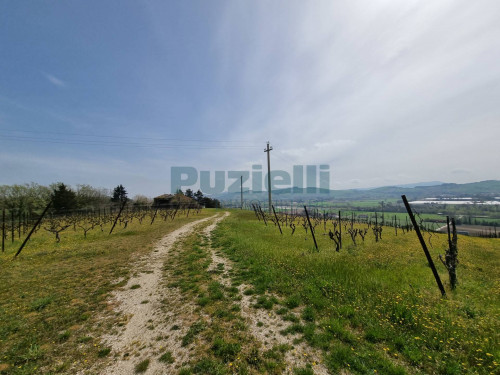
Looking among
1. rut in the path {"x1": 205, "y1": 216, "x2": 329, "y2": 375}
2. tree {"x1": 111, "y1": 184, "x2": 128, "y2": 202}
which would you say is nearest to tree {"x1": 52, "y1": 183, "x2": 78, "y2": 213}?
tree {"x1": 111, "y1": 184, "x2": 128, "y2": 202}

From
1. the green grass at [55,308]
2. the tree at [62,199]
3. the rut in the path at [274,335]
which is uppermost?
the tree at [62,199]

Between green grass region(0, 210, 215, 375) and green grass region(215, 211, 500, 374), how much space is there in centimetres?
494

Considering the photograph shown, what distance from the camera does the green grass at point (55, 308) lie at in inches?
164

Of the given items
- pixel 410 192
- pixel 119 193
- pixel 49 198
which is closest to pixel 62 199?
pixel 49 198

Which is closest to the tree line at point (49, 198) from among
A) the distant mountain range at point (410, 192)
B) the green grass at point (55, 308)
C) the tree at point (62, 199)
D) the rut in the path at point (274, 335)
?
the tree at point (62, 199)

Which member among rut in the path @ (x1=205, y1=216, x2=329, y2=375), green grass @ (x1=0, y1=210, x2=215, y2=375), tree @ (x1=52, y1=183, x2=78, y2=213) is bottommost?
green grass @ (x1=0, y1=210, x2=215, y2=375)

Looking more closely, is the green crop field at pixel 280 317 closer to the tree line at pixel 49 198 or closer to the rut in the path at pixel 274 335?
the rut in the path at pixel 274 335

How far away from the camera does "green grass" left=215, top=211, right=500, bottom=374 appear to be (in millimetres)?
3715

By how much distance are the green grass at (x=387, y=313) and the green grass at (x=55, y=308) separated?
4936 mm

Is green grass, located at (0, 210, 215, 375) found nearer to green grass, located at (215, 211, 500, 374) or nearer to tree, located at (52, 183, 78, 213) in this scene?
green grass, located at (215, 211, 500, 374)

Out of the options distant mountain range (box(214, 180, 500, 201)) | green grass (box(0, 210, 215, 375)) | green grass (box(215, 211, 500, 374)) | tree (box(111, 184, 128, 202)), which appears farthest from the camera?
distant mountain range (box(214, 180, 500, 201))

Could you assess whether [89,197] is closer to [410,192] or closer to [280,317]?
[280,317]

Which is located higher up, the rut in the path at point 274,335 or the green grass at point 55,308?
the rut in the path at point 274,335

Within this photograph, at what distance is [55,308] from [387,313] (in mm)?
10424
